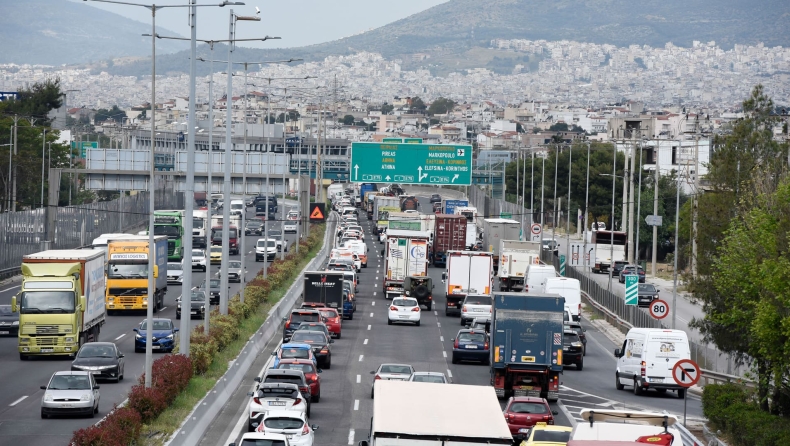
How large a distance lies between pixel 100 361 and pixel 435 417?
20.2 meters

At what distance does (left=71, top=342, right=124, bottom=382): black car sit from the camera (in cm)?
3431

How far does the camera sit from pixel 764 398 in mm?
28141

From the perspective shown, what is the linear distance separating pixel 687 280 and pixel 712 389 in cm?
1031

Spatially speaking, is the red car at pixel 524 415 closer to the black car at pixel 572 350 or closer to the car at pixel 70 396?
the car at pixel 70 396

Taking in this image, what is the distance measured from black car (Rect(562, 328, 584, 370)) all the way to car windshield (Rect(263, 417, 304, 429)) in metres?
20.0

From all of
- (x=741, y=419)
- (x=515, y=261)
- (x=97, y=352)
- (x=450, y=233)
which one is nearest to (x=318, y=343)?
(x=97, y=352)

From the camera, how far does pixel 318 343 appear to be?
39.4m

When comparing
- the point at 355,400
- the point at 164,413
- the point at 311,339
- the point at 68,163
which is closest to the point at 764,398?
the point at 355,400

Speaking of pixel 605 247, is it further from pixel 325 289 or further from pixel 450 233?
pixel 325 289

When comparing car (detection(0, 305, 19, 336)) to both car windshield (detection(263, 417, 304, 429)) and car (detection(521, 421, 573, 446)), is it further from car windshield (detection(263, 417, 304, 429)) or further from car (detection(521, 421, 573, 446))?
car (detection(521, 421, 573, 446))

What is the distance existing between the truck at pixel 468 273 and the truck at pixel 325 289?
5998 mm

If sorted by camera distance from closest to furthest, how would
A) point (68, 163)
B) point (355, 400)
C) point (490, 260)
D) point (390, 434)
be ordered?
point (390, 434) < point (355, 400) < point (490, 260) < point (68, 163)

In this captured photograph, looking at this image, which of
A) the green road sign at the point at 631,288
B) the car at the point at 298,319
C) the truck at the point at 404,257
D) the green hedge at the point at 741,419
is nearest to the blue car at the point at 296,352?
the car at the point at 298,319

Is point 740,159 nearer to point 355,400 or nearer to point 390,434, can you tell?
point 355,400
